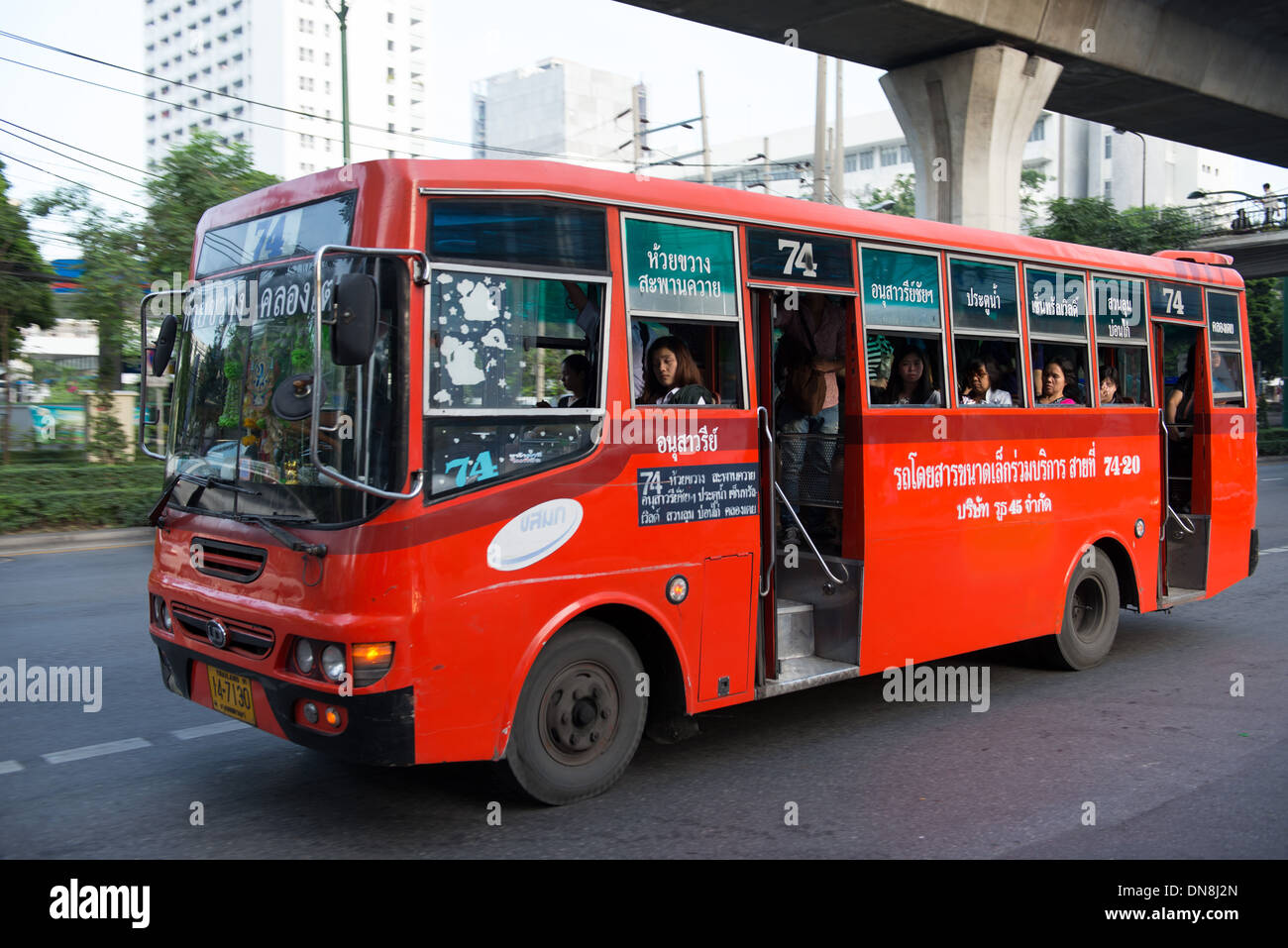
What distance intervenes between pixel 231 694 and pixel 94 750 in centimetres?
148

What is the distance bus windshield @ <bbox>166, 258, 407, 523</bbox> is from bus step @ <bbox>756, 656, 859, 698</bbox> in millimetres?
2477

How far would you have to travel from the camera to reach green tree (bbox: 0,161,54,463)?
18438mm

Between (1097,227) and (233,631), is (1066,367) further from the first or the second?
(1097,227)

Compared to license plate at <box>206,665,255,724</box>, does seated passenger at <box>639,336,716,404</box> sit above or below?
above

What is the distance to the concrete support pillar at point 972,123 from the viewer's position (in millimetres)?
19750

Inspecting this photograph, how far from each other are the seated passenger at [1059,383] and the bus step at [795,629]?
2.37 metres

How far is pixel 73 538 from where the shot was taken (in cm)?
1510

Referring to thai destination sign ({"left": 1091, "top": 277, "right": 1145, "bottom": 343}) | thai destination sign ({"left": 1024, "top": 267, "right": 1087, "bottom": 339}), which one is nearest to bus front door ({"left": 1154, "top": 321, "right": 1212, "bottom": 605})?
thai destination sign ({"left": 1091, "top": 277, "right": 1145, "bottom": 343})

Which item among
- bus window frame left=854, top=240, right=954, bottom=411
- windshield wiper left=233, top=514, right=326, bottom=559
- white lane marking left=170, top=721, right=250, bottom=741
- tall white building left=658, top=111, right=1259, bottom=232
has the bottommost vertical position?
white lane marking left=170, top=721, right=250, bottom=741

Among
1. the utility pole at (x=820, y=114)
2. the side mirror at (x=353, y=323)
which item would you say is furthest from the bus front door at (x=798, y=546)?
the utility pole at (x=820, y=114)

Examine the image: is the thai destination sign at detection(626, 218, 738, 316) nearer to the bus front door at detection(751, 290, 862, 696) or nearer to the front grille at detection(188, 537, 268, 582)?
the bus front door at detection(751, 290, 862, 696)

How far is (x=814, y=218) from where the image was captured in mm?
6027

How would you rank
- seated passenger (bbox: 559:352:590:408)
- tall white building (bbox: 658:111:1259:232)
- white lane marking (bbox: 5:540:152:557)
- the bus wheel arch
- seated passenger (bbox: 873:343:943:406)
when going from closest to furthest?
seated passenger (bbox: 559:352:590:408) → seated passenger (bbox: 873:343:943:406) → the bus wheel arch → white lane marking (bbox: 5:540:152:557) → tall white building (bbox: 658:111:1259:232)

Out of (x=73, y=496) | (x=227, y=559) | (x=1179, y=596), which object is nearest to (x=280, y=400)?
(x=227, y=559)
